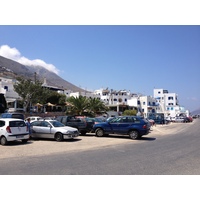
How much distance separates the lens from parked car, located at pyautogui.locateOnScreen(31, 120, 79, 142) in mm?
14816

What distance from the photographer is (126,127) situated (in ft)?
55.1

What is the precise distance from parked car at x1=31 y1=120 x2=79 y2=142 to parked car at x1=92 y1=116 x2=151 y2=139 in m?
2.86

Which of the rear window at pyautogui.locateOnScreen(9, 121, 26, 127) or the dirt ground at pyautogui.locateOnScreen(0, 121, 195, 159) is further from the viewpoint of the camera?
the rear window at pyautogui.locateOnScreen(9, 121, 26, 127)

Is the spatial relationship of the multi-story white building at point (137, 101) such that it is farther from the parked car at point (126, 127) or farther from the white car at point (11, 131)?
the white car at point (11, 131)

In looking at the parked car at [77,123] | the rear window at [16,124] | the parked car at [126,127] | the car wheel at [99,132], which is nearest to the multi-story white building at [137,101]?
the parked car at [77,123]

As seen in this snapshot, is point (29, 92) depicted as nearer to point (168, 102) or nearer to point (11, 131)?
point (11, 131)

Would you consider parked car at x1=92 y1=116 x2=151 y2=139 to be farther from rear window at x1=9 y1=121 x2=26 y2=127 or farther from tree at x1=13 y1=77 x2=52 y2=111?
tree at x1=13 y1=77 x2=52 y2=111

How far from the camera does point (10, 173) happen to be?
6.72m

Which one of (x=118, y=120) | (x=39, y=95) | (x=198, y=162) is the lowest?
(x=198, y=162)

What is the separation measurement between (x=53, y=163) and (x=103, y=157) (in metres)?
2.23

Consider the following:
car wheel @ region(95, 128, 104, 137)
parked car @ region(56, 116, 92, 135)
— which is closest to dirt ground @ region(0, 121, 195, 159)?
car wheel @ region(95, 128, 104, 137)

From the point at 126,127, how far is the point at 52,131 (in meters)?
5.67
